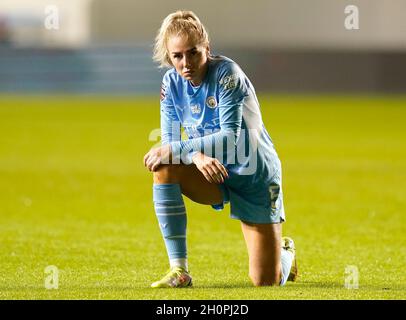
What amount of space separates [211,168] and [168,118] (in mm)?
577

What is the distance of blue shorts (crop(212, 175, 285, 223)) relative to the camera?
20.1ft

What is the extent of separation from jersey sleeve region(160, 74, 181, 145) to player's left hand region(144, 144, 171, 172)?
0.22 metres

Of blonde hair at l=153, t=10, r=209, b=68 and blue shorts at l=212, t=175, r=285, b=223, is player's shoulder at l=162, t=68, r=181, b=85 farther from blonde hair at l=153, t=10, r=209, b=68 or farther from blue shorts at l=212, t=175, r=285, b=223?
blue shorts at l=212, t=175, r=285, b=223

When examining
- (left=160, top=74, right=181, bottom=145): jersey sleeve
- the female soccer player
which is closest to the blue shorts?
the female soccer player

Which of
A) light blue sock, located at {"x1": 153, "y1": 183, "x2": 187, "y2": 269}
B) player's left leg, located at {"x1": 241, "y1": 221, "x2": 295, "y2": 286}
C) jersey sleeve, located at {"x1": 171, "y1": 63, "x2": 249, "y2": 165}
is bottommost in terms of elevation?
player's left leg, located at {"x1": 241, "y1": 221, "x2": 295, "y2": 286}

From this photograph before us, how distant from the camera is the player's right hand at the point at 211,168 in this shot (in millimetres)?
5746

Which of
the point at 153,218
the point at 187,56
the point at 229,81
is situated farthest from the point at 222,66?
the point at 153,218

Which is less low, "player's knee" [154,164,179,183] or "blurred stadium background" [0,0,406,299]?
"player's knee" [154,164,179,183]

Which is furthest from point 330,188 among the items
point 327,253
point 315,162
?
point 327,253

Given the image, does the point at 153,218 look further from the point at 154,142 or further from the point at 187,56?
the point at 154,142

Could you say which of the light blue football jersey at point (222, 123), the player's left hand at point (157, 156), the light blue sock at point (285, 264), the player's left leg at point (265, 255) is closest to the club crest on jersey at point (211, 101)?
the light blue football jersey at point (222, 123)

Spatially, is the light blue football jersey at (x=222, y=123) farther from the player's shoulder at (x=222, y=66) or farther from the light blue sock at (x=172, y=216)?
the light blue sock at (x=172, y=216)
